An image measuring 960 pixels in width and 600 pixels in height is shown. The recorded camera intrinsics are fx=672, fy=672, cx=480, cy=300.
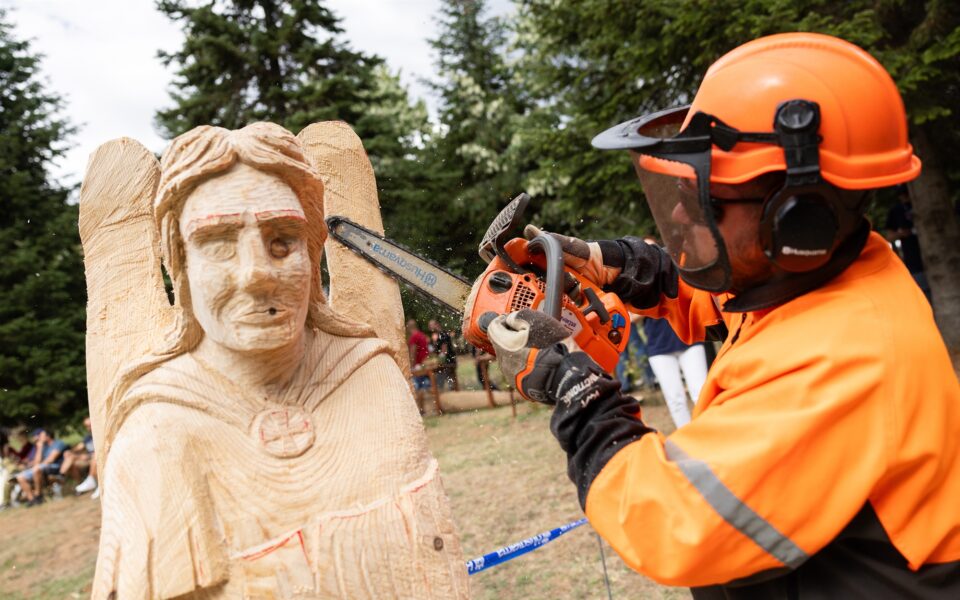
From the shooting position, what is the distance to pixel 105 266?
2328mm

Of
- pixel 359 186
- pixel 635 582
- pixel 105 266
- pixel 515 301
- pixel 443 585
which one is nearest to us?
pixel 443 585

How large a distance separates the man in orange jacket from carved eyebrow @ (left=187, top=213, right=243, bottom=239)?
899 mm

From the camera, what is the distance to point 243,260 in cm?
173

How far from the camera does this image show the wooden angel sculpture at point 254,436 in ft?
5.42

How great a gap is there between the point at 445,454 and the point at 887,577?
745 centimetres

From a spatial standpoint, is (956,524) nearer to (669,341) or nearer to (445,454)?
(669,341)

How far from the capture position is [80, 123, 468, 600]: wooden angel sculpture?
1.65m

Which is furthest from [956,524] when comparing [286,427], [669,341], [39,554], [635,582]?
[39,554]

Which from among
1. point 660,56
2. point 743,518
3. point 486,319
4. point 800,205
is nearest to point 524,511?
point 486,319

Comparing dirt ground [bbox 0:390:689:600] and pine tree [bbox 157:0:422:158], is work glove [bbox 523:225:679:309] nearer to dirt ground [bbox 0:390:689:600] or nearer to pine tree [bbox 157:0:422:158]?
dirt ground [bbox 0:390:689:600]

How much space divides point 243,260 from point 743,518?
131 centimetres

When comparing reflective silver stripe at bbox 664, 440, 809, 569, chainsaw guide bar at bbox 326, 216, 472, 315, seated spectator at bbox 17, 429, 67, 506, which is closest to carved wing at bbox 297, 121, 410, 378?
chainsaw guide bar at bbox 326, 216, 472, 315

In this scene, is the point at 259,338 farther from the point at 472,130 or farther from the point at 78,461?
the point at 472,130

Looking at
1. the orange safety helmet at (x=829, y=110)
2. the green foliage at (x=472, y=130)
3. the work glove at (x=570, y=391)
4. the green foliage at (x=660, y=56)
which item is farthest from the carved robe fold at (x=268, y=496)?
the green foliage at (x=472, y=130)
